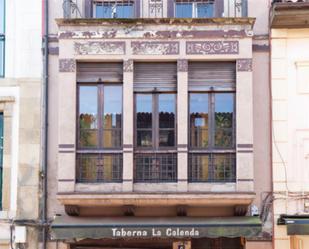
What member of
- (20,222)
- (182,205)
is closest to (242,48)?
(182,205)

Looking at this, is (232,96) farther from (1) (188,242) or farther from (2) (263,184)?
(1) (188,242)

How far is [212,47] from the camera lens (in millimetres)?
13586

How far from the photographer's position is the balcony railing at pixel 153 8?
556 inches

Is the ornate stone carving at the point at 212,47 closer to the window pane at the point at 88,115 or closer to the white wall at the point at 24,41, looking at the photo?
the window pane at the point at 88,115

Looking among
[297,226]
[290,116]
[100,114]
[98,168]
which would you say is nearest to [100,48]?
[100,114]

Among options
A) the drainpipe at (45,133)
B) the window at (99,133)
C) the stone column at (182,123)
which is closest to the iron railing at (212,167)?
the stone column at (182,123)

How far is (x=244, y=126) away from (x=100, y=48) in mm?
3282

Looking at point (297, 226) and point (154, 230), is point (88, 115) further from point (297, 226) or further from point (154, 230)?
point (297, 226)

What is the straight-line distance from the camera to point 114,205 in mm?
13383

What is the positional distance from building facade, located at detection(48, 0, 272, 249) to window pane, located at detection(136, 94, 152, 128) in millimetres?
20

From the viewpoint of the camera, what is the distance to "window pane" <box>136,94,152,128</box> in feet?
44.9

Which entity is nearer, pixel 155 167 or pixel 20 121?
pixel 155 167

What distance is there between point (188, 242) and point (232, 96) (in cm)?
313

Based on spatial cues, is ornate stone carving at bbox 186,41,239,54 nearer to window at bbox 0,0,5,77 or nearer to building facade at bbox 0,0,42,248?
building facade at bbox 0,0,42,248
